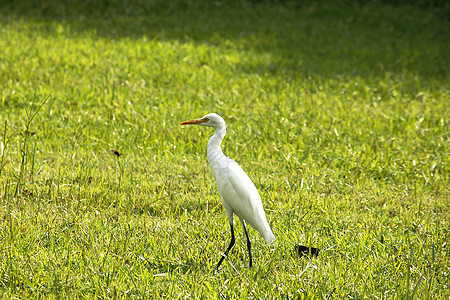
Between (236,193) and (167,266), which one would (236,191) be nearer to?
(236,193)

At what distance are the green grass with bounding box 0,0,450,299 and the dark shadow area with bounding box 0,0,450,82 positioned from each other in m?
0.07

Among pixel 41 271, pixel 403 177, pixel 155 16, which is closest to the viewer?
pixel 41 271

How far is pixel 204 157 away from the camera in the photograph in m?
4.75

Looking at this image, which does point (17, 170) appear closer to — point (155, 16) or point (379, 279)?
point (379, 279)

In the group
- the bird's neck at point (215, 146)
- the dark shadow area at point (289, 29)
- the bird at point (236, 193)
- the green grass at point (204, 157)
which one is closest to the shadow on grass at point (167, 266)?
the green grass at point (204, 157)

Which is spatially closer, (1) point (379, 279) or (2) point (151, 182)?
(1) point (379, 279)

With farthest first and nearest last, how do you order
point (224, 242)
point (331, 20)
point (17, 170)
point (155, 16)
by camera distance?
point (331, 20), point (155, 16), point (17, 170), point (224, 242)

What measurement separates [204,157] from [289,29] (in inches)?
260

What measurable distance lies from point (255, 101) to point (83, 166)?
2.92 metres

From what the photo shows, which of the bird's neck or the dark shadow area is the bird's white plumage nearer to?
the bird's neck

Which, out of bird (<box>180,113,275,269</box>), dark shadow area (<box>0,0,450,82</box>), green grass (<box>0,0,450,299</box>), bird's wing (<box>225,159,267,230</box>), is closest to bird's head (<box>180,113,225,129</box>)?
bird (<box>180,113,275,269</box>)

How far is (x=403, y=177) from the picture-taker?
461 centimetres

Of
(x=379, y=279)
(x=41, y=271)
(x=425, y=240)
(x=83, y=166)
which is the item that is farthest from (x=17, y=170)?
(x=425, y=240)

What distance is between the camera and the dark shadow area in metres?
8.48
